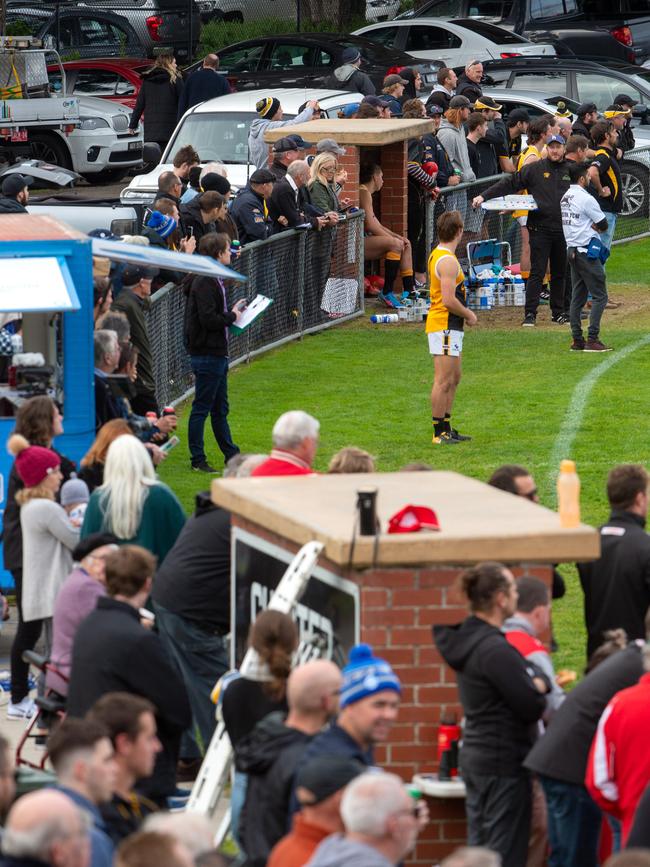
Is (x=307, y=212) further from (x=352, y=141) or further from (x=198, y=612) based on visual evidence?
(x=198, y=612)

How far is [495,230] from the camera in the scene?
2173 centimetres

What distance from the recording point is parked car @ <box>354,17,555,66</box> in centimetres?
3047

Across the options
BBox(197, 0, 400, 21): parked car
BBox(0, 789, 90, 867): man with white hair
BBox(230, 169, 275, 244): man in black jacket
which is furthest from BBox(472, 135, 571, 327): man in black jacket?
BBox(197, 0, 400, 21): parked car

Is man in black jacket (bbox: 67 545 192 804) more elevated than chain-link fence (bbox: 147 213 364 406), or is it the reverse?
man in black jacket (bbox: 67 545 192 804)

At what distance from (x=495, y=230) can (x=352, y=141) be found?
2.83m

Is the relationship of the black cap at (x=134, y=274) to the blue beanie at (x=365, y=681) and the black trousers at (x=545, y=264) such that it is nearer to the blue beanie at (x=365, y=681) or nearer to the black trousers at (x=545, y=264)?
the black trousers at (x=545, y=264)

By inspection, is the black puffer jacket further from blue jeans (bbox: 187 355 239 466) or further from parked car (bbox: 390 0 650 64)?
blue jeans (bbox: 187 355 239 466)

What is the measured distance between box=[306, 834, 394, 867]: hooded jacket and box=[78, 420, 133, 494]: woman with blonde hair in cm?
465

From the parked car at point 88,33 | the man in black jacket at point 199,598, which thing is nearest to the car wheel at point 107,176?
the parked car at point 88,33

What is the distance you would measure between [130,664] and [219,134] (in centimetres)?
1534

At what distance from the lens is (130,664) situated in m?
7.14

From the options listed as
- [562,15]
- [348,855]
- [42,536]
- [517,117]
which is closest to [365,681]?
[348,855]

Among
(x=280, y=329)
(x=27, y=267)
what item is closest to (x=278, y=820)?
(x=27, y=267)

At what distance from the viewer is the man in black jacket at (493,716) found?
6.74 m
